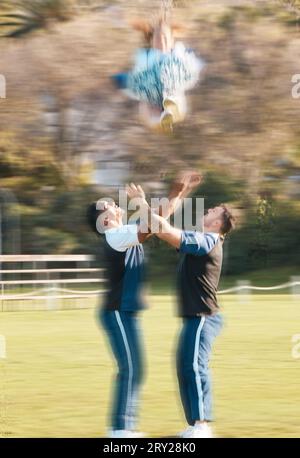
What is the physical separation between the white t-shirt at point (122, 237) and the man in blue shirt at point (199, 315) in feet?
0.65

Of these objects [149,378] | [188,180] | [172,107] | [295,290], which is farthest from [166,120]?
[295,290]

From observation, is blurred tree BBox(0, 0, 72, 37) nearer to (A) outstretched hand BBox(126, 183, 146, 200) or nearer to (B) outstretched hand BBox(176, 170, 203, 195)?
(B) outstretched hand BBox(176, 170, 203, 195)

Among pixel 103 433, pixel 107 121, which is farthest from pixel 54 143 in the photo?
pixel 103 433

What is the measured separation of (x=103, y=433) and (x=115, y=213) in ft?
4.90

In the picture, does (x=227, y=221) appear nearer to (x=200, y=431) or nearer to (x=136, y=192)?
(x=136, y=192)

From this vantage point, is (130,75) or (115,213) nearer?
(115,213)

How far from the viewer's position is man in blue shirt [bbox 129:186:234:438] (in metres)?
6.07

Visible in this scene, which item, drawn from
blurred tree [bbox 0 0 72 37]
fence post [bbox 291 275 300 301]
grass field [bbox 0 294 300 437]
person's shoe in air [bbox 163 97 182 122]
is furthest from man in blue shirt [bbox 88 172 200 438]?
blurred tree [bbox 0 0 72 37]

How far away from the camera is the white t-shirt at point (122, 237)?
5883mm

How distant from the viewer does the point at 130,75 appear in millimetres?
10047

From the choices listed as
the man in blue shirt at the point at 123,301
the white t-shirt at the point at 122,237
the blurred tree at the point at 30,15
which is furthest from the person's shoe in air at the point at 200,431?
the blurred tree at the point at 30,15

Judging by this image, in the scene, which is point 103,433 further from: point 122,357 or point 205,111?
point 205,111

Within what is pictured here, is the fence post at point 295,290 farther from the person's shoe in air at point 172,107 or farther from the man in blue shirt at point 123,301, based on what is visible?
the man in blue shirt at point 123,301

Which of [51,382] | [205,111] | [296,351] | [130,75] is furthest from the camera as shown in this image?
[205,111]
